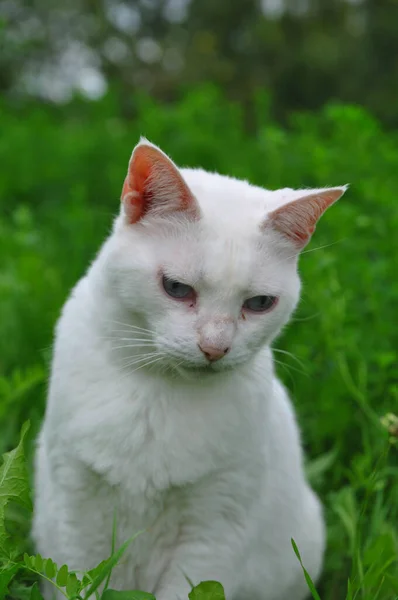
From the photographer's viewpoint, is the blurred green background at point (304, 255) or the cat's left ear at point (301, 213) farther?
the blurred green background at point (304, 255)

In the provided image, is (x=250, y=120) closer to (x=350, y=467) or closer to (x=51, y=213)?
(x=51, y=213)

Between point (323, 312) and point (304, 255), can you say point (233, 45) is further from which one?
point (323, 312)

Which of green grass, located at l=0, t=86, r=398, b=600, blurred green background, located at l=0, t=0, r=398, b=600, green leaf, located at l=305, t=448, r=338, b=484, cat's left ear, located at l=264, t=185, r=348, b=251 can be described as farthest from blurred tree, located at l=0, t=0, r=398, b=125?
cat's left ear, located at l=264, t=185, r=348, b=251

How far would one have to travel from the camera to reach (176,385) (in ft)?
6.26

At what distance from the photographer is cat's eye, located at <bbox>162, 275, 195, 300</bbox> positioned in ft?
5.67

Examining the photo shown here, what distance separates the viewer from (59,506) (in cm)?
199

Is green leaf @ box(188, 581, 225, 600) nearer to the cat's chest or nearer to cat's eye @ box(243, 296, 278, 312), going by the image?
the cat's chest

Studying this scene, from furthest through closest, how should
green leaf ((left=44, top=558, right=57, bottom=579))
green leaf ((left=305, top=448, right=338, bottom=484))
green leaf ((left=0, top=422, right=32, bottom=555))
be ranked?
green leaf ((left=305, top=448, right=338, bottom=484))
green leaf ((left=0, top=422, right=32, bottom=555))
green leaf ((left=44, top=558, right=57, bottom=579))

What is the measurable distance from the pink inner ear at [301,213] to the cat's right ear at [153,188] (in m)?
0.18

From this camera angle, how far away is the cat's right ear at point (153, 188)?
1660 mm

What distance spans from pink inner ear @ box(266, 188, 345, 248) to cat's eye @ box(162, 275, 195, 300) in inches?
9.3

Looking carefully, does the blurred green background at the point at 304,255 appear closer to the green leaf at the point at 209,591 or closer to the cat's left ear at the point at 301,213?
the green leaf at the point at 209,591

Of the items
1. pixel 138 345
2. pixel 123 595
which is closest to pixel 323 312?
pixel 138 345

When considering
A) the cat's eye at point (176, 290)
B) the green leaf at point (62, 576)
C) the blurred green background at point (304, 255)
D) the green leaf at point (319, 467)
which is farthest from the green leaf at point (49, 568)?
the green leaf at point (319, 467)
